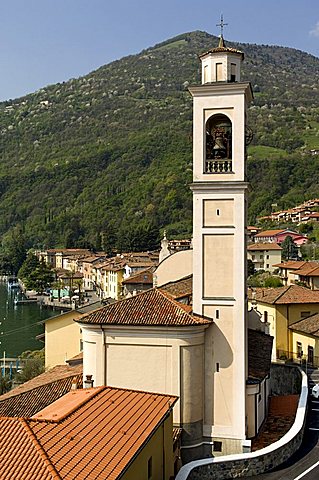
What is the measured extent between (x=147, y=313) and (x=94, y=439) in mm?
6914

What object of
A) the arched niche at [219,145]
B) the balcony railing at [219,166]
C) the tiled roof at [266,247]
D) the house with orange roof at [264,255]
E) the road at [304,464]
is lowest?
the road at [304,464]

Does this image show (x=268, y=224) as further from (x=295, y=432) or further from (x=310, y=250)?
(x=295, y=432)

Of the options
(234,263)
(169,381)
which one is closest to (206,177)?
(234,263)

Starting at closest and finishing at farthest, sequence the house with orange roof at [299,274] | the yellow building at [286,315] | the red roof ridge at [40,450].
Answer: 1. the red roof ridge at [40,450]
2. the yellow building at [286,315]
3. the house with orange roof at [299,274]

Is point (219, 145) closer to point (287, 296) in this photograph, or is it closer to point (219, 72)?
point (219, 72)

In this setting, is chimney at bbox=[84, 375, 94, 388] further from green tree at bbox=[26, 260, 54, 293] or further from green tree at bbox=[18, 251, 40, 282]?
green tree at bbox=[18, 251, 40, 282]

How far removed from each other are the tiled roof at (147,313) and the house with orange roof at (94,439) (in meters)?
2.87

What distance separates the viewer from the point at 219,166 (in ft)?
61.8

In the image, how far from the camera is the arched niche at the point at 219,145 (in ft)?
61.8

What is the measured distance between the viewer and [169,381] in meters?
18.2

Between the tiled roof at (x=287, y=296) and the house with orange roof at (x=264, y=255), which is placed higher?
the house with orange roof at (x=264, y=255)

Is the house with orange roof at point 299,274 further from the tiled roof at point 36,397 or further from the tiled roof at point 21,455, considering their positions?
the tiled roof at point 21,455

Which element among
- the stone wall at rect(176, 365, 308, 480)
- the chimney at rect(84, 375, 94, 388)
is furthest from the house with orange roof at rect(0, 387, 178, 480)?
the chimney at rect(84, 375, 94, 388)

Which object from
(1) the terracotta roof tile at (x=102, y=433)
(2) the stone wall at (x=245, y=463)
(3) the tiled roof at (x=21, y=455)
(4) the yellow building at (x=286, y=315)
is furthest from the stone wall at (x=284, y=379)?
(3) the tiled roof at (x=21, y=455)
